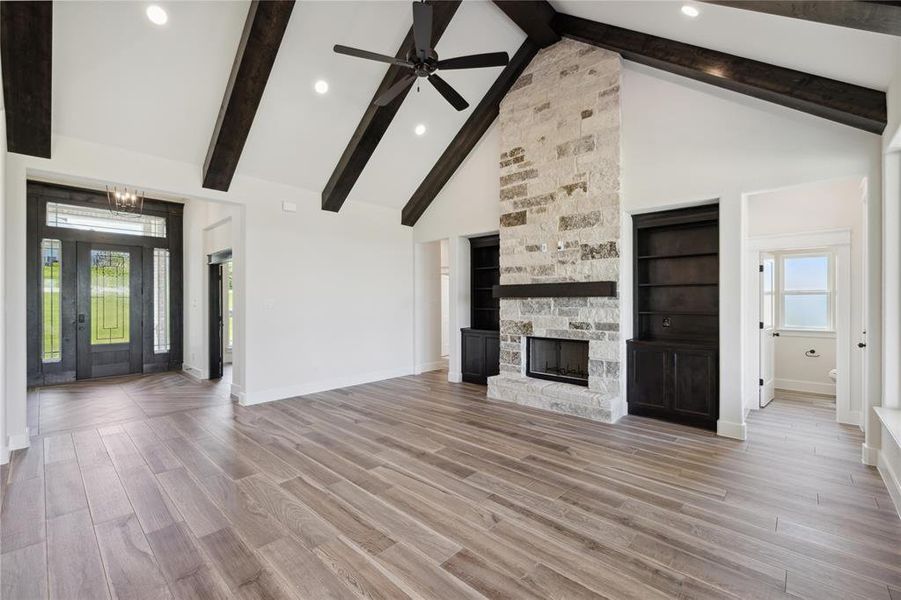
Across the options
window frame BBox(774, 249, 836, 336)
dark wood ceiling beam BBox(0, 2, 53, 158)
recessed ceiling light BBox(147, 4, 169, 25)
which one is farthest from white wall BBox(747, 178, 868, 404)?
dark wood ceiling beam BBox(0, 2, 53, 158)

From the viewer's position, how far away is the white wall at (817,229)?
4176 millimetres

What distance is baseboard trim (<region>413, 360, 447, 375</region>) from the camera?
7.31 metres

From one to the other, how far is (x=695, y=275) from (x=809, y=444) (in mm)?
1909

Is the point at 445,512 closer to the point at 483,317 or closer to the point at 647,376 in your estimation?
the point at 647,376

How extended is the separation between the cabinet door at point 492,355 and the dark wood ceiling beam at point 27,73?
5.56 meters

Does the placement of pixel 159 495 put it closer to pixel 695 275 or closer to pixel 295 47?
pixel 295 47

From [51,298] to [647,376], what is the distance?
30.2 ft

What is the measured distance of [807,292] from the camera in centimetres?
559

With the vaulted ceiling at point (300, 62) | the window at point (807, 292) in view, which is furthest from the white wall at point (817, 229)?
the vaulted ceiling at point (300, 62)

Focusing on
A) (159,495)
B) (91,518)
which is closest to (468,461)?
(159,495)

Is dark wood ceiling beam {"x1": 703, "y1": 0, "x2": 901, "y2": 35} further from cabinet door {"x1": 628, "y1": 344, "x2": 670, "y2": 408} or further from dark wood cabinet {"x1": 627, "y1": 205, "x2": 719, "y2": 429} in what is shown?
cabinet door {"x1": 628, "y1": 344, "x2": 670, "y2": 408}

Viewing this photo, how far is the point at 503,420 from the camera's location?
4520 mm

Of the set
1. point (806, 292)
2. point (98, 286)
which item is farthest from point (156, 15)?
point (806, 292)

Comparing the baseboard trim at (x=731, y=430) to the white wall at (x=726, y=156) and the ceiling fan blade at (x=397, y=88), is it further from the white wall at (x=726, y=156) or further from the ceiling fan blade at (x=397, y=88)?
the ceiling fan blade at (x=397, y=88)
